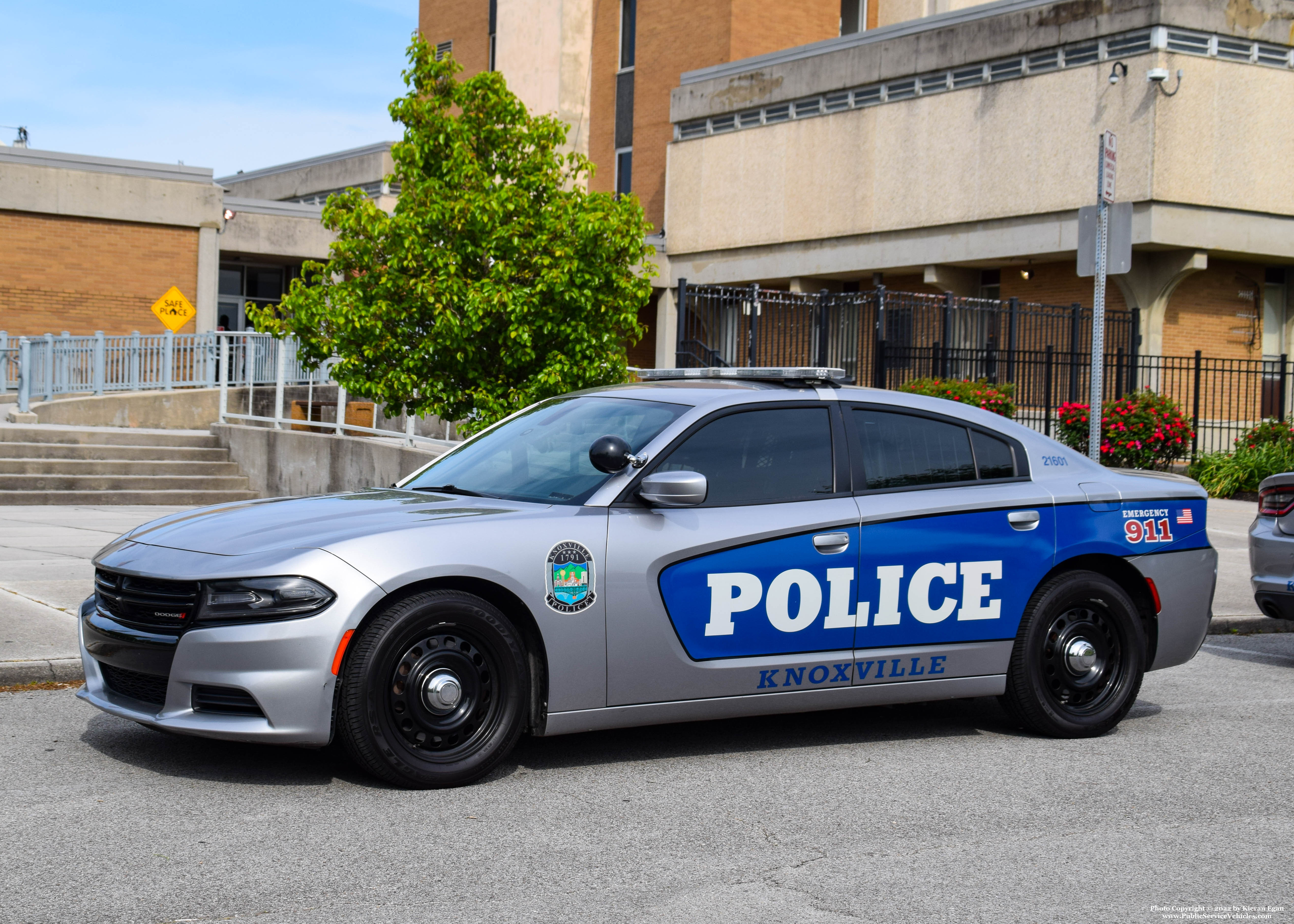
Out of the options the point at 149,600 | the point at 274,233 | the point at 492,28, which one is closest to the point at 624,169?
the point at 492,28

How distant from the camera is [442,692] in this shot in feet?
16.9

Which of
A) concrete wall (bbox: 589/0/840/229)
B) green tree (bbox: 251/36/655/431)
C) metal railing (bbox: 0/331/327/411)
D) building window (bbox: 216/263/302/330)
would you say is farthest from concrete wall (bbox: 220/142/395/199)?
green tree (bbox: 251/36/655/431)

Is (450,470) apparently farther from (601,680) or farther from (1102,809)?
(1102,809)

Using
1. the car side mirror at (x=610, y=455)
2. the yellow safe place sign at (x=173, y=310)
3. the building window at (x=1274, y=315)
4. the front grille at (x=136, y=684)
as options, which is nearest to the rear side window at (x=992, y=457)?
the car side mirror at (x=610, y=455)

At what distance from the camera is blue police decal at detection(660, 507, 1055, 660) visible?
5.66m

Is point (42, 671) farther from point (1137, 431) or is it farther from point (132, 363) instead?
point (132, 363)

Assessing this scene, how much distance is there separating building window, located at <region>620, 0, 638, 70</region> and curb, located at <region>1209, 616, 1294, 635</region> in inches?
1244

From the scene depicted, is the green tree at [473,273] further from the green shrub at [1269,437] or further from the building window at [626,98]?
the building window at [626,98]

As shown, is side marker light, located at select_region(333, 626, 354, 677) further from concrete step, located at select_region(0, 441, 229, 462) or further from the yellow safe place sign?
the yellow safe place sign

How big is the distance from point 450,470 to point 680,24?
32.7 metres

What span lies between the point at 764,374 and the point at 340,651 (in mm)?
2428

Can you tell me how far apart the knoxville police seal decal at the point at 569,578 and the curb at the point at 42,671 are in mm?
3034

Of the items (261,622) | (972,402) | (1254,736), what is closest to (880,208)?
(972,402)

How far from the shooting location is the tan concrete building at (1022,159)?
25.8 meters
